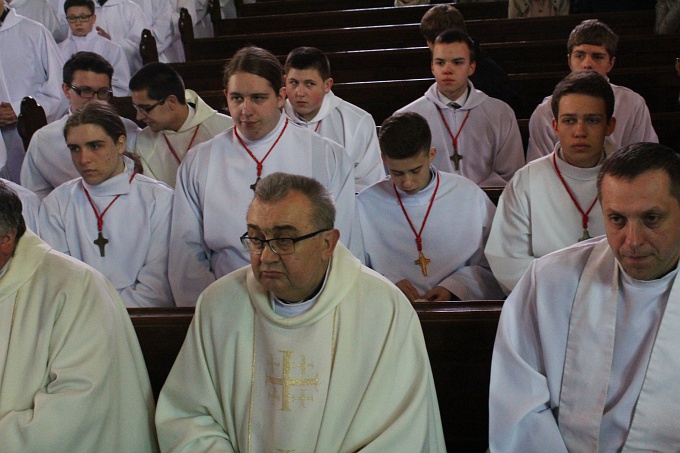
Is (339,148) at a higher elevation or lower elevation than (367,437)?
higher

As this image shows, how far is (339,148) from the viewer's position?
5.12m

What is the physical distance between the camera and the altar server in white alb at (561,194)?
452 cm

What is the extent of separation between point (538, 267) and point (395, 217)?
1848 millimetres

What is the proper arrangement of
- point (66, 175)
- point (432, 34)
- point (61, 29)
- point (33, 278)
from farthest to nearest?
point (61, 29) < point (432, 34) < point (66, 175) < point (33, 278)

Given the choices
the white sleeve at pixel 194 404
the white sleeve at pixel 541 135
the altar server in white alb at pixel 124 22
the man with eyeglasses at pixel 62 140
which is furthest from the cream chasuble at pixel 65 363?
the altar server in white alb at pixel 124 22

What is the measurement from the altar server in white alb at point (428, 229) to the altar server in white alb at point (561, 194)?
0.30 metres

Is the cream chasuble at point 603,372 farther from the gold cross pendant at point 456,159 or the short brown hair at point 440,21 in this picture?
the short brown hair at point 440,21

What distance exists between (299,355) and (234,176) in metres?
Answer: 1.91

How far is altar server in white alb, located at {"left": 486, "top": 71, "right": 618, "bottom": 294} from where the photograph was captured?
4520 mm

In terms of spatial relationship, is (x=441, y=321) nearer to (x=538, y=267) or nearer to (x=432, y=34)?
(x=538, y=267)

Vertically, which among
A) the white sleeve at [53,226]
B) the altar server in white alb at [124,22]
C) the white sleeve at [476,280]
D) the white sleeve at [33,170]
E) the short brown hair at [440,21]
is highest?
the altar server in white alb at [124,22]

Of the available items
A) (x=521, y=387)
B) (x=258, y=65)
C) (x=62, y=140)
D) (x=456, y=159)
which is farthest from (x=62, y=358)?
(x=456, y=159)

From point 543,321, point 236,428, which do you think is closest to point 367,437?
point 236,428

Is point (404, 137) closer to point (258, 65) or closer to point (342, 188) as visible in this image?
point (342, 188)
